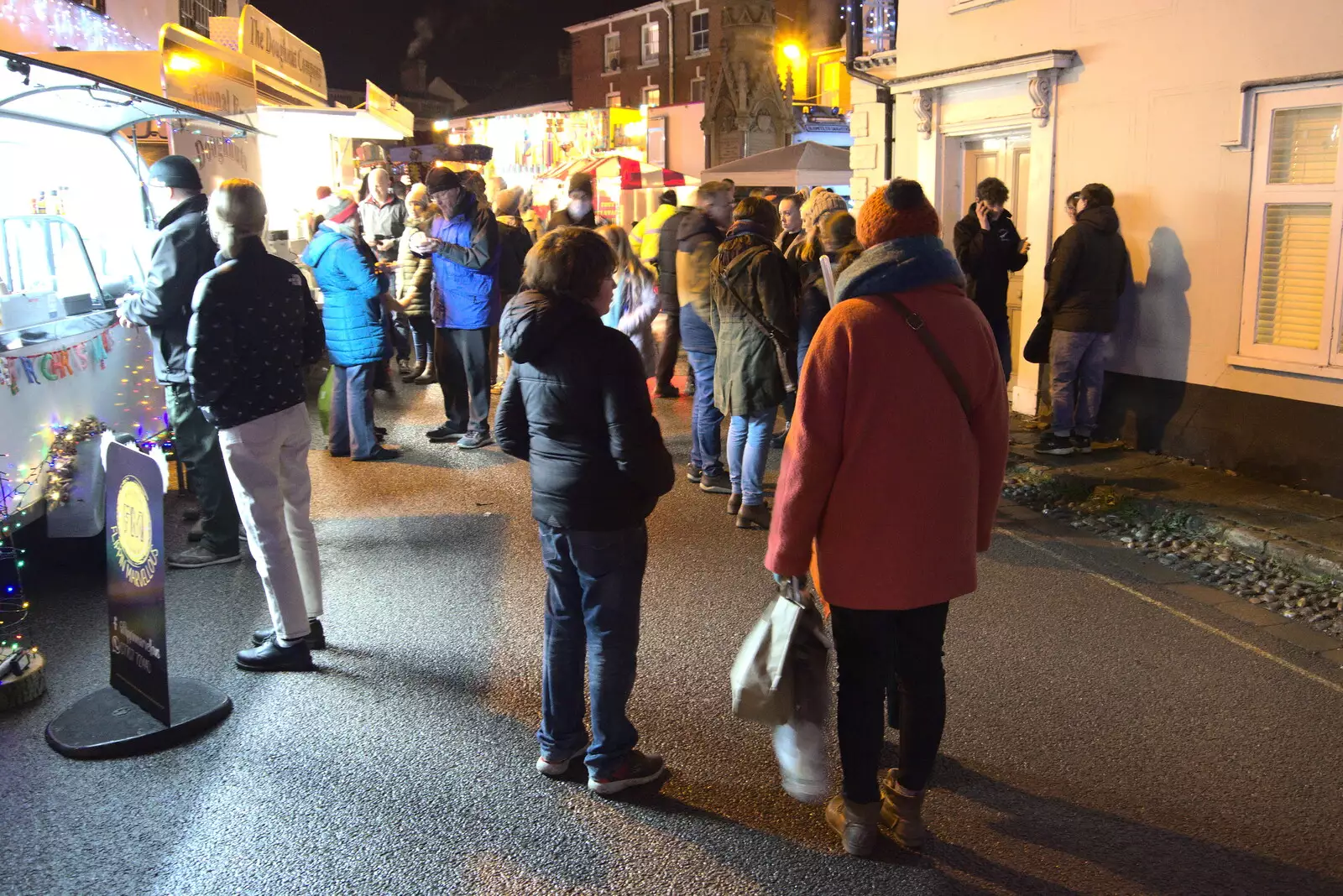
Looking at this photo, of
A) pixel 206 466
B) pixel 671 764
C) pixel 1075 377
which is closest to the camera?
pixel 671 764

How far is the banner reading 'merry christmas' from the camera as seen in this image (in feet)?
17.9

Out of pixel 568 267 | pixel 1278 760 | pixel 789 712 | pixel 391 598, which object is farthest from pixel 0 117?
pixel 1278 760

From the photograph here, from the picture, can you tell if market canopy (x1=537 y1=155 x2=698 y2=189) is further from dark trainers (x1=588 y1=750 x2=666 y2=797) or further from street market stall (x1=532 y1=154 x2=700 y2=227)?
dark trainers (x1=588 y1=750 x2=666 y2=797)

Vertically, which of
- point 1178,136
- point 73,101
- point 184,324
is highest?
point 73,101

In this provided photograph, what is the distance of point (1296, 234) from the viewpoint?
7508mm

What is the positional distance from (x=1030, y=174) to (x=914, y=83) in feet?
6.72

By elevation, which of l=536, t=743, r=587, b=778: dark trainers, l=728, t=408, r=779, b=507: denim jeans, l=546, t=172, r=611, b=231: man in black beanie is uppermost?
l=546, t=172, r=611, b=231: man in black beanie

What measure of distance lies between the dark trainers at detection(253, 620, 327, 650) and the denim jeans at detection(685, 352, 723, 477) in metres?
3.23

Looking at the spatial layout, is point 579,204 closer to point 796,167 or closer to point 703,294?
point 703,294

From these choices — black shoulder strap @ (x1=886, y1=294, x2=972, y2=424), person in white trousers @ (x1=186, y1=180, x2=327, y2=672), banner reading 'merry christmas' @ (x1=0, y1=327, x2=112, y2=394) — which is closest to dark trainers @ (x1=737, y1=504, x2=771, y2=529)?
person in white trousers @ (x1=186, y1=180, x2=327, y2=672)

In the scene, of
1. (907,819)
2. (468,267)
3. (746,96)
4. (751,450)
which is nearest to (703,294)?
(751,450)

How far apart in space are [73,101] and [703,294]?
421cm

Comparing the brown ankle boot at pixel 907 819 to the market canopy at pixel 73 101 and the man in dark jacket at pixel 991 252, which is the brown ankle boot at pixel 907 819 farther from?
the man in dark jacket at pixel 991 252

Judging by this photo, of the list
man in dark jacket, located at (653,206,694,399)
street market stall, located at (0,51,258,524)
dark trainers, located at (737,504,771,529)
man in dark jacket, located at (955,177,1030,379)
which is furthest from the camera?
man in dark jacket, located at (653,206,694,399)
